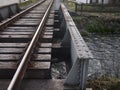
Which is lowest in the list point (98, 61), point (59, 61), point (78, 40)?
point (98, 61)

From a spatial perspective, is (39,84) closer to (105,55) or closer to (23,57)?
(23,57)

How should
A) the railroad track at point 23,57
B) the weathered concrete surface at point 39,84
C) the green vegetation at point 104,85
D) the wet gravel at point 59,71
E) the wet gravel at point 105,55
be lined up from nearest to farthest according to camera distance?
1. the weathered concrete surface at point 39,84
2. the railroad track at point 23,57
3. the green vegetation at point 104,85
4. the wet gravel at point 59,71
5. the wet gravel at point 105,55

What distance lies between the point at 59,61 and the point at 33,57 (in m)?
1.44

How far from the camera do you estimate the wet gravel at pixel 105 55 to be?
11.5m

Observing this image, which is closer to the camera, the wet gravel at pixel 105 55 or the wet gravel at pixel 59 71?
the wet gravel at pixel 59 71

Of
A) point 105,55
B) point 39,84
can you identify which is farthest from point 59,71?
point 105,55

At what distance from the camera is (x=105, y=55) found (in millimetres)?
15539

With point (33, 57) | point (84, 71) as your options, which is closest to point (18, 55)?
point (33, 57)

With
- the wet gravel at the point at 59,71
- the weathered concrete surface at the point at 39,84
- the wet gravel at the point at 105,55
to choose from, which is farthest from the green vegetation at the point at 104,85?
the wet gravel at the point at 105,55

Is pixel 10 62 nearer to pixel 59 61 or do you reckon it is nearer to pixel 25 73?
pixel 25 73

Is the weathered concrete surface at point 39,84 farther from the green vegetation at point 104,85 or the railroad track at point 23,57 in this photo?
the green vegetation at point 104,85

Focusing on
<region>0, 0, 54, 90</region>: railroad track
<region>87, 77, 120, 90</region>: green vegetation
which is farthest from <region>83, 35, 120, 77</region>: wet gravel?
<region>0, 0, 54, 90</region>: railroad track

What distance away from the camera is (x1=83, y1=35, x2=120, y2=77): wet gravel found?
454 inches

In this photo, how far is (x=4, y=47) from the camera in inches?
291
